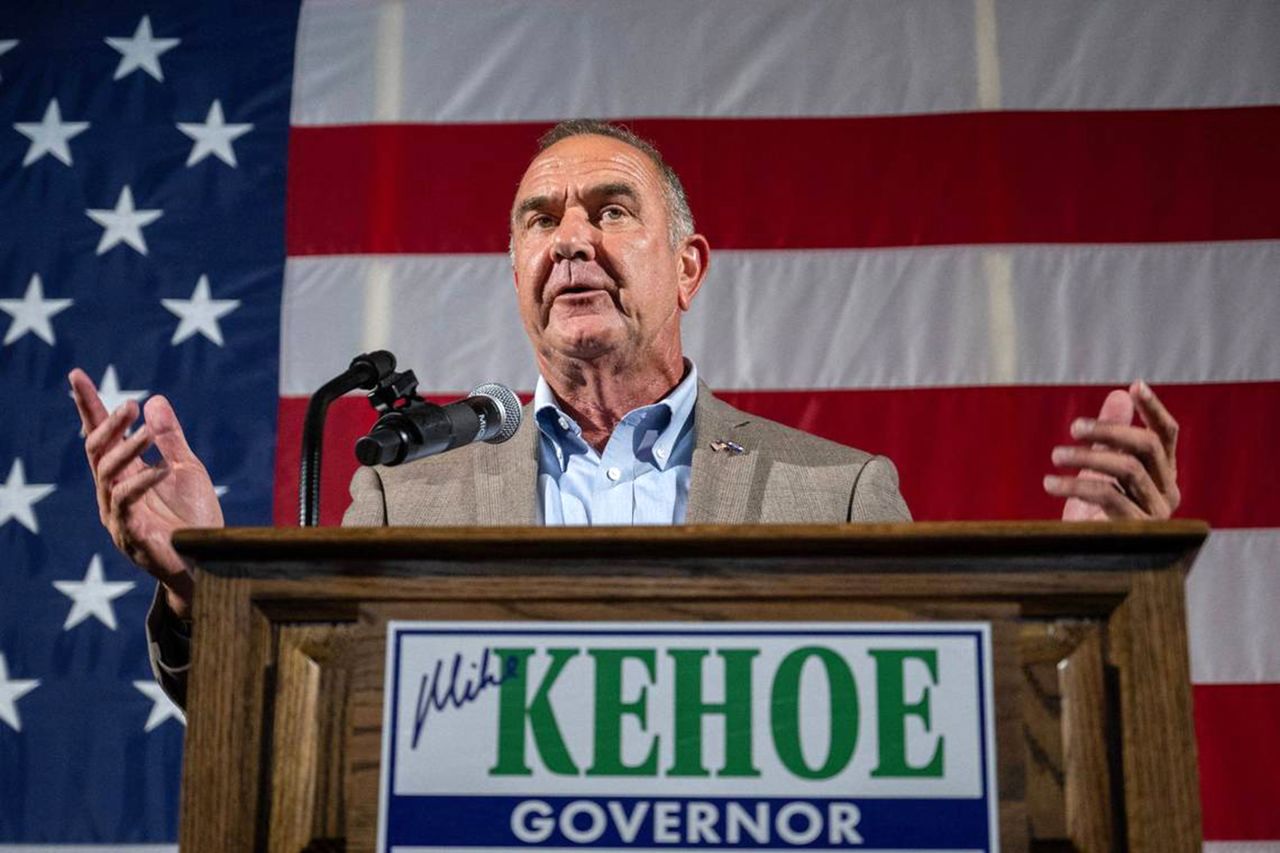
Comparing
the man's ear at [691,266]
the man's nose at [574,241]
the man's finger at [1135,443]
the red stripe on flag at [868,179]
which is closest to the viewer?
the man's finger at [1135,443]

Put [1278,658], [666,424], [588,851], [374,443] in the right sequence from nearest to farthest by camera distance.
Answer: [588,851], [374,443], [666,424], [1278,658]

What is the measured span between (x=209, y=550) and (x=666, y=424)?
1143 millimetres

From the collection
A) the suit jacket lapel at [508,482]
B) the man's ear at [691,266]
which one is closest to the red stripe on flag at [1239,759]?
the man's ear at [691,266]

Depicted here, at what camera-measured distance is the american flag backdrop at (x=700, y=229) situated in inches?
92.4

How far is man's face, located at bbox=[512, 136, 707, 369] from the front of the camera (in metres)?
1.94

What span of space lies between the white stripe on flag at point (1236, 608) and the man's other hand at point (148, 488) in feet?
5.65

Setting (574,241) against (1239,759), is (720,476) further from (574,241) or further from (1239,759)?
(1239,759)

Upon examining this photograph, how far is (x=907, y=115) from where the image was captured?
254cm

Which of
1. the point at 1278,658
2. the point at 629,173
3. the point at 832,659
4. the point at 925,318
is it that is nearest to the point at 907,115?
the point at 925,318

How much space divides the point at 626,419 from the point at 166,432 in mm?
765

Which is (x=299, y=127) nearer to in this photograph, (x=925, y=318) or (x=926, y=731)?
(x=925, y=318)

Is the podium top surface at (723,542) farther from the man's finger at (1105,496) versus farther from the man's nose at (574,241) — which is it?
the man's nose at (574,241)

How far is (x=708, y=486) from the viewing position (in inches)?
69.5

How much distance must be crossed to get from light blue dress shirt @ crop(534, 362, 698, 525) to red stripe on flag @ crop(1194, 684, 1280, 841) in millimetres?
1057
